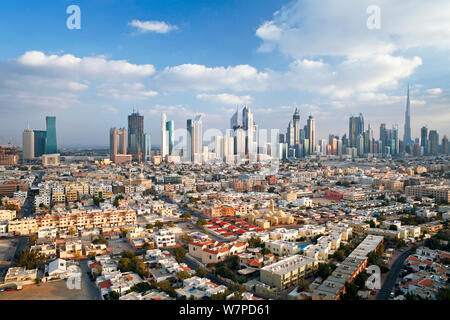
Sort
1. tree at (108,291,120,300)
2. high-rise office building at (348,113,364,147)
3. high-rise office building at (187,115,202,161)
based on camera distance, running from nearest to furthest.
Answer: tree at (108,291,120,300)
high-rise office building at (187,115,202,161)
high-rise office building at (348,113,364,147)

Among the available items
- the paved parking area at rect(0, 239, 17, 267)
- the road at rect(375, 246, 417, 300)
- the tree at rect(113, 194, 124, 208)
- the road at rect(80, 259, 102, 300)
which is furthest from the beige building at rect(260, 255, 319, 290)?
the tree at rect(113, 194, 124, 208)

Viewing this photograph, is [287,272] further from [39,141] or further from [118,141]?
[118,141]

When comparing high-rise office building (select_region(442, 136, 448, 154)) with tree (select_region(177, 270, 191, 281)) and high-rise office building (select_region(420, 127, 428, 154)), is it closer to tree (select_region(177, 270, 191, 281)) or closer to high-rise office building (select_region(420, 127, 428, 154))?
high-rise office building (select_region(420, 127, 428, 154))

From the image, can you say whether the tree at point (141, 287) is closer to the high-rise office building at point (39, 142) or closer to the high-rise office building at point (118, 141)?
the high-rise office building at point (39, 142)

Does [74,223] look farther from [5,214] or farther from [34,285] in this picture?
[34,285]

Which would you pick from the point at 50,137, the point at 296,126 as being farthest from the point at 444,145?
the point at 50,137

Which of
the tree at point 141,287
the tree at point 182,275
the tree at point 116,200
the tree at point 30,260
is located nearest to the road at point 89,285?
the tree at point 141,287
